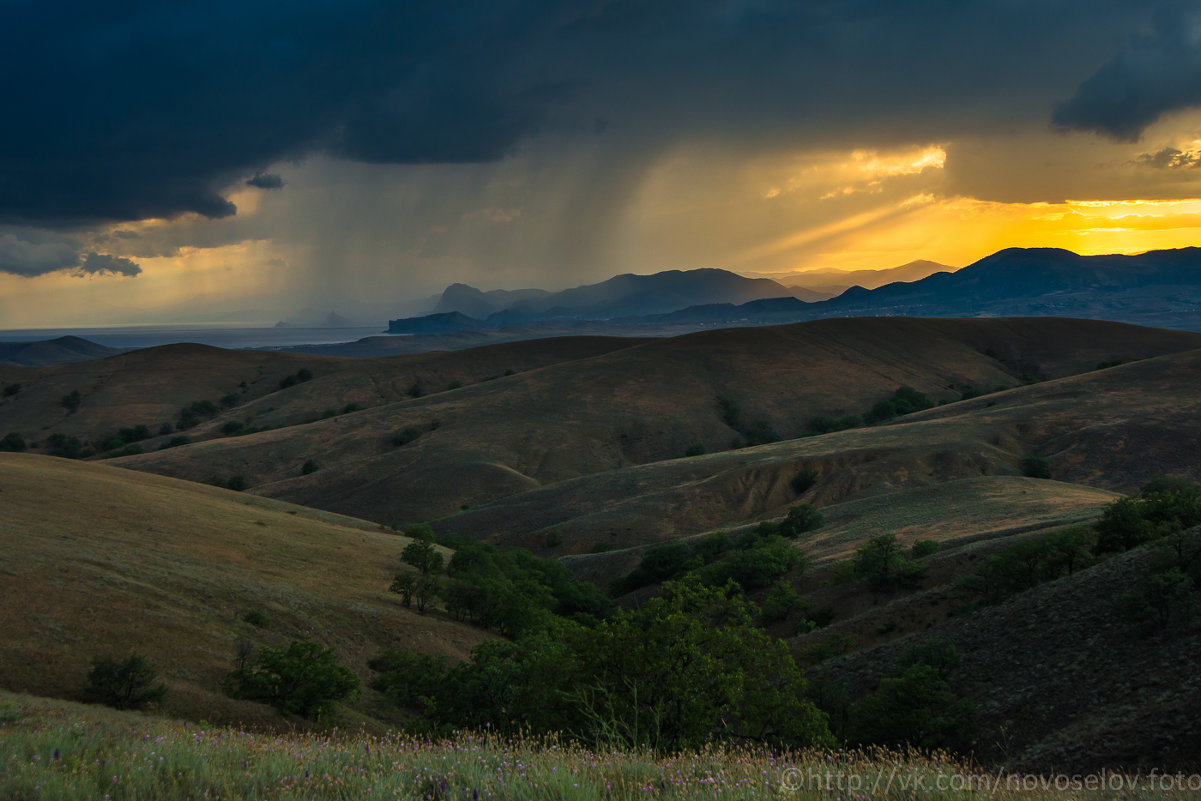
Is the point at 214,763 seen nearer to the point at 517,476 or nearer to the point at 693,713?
the point at 693,713

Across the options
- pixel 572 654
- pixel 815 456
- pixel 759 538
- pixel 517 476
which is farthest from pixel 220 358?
pixel 572 654

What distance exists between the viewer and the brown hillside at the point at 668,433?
71.2 metres

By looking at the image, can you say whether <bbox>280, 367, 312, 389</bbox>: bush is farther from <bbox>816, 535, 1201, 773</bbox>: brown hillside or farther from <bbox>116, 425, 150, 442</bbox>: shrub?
<bbox>816, 535, 1201, 773</bbox>: brown hillside

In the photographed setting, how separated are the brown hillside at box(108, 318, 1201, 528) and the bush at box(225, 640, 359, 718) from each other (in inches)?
1683

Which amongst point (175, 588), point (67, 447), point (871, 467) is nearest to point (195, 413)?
point (67, 447)

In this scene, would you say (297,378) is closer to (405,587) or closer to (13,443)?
(13,443)

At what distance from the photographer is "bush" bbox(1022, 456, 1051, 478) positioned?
65938 mm

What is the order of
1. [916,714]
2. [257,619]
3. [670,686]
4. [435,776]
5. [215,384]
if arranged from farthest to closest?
[215,384]
[257,619]
[916,714]
[670,686]
[435,776]

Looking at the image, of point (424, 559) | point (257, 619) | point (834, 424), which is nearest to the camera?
point (257, 619)

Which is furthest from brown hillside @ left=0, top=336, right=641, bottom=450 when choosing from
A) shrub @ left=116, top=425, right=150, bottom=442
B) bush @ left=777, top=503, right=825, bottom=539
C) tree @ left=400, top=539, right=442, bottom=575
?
bush @ left=777, top=503, right=825, bottom=539

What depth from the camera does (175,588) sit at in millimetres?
28797

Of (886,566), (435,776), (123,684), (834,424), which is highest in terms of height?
(435,776)

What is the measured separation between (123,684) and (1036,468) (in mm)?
70570

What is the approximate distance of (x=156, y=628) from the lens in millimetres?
24750
